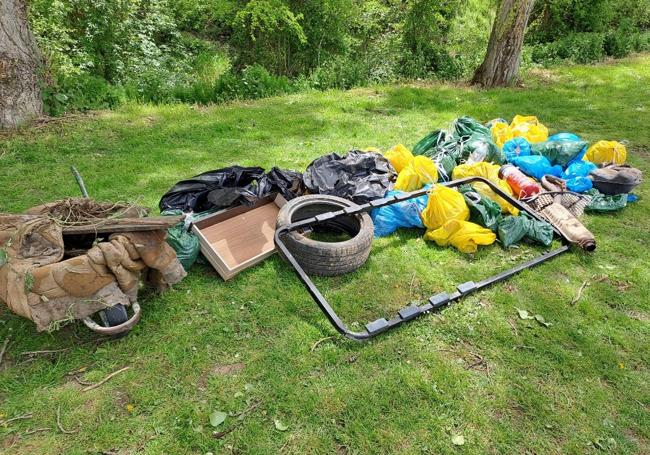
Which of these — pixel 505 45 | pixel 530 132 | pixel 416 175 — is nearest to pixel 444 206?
pixel 416 175

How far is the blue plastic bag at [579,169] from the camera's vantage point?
15.2 ft

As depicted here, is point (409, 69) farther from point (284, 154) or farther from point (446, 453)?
point (446, 453)

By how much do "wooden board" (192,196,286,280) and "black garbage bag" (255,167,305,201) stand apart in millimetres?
100

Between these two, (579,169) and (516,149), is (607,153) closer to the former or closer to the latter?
(579,169)

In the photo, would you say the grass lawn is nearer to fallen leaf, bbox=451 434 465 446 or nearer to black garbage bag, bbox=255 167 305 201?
fallen leaf, bbox=451 434 465 446

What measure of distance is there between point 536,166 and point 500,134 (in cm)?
91

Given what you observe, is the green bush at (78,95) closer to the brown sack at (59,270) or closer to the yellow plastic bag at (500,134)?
the brown sack at (59,270)

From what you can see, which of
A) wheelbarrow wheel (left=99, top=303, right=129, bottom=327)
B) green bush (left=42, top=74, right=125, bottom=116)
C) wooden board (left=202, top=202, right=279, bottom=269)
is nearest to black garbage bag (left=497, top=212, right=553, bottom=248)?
wooden board (left=202, top=202, right=279, bottom=269)

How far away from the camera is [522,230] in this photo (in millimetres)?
3854

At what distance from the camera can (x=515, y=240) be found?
12.8 ft

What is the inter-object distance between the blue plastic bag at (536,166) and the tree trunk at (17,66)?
6443mm

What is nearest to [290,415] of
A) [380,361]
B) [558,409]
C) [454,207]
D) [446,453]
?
[380,361]

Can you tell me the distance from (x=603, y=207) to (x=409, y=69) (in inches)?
255

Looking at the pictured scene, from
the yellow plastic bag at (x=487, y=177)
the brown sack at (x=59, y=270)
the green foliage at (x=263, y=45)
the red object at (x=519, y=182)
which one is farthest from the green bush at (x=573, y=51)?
the brown sack at (x=59, y=270)
